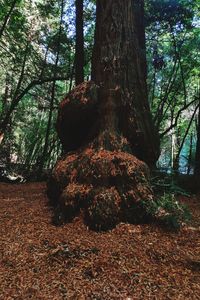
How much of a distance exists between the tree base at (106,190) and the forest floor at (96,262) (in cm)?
16

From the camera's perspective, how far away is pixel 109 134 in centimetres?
449

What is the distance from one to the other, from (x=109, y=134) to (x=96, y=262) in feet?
6.88

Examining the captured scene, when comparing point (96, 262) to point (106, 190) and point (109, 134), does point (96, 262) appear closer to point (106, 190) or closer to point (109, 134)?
point (106, 190)

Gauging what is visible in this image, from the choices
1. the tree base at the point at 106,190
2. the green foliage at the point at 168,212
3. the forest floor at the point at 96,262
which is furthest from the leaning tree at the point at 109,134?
the forest floor at the point at 96,262

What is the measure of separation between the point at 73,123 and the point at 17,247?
2342mm

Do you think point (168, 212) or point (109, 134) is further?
point (109, 134)

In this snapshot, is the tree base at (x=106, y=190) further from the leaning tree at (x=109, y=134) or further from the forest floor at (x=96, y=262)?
the forest floor at (x=96, y=262)

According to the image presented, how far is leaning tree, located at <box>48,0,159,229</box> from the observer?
3834mm

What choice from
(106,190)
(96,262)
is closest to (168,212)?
(106,190)

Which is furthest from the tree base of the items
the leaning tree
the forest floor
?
the forest floor

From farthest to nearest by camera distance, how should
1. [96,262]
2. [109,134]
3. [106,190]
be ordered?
[109,134] < [106,190] < [96,262]

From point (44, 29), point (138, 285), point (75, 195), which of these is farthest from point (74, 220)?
point (44, 29)

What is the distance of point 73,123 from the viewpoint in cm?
494

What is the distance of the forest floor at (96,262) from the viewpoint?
96.2 inches
